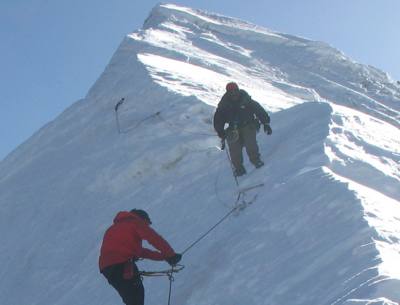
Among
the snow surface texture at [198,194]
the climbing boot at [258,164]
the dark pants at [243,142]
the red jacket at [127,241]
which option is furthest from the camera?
the dark pants at [243,142]

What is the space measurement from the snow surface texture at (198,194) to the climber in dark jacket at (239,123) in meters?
0.33

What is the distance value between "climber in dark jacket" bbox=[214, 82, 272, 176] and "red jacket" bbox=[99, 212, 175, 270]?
11.1 ft

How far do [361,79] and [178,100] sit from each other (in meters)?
15.9

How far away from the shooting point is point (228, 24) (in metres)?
35.1

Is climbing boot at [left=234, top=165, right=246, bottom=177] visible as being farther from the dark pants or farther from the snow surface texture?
the snow surface texture

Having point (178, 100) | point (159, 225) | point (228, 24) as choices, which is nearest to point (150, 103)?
point (178, 100)

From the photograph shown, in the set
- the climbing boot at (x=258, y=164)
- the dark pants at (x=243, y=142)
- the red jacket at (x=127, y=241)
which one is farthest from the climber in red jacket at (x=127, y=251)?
the dark pants at (x=243, y=142)

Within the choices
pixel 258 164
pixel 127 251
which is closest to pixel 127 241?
pixel 127 251

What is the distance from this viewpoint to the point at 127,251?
6.99 m

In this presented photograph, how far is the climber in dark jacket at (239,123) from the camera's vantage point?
33.7ft

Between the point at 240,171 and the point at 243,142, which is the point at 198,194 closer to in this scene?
the point at 240,171

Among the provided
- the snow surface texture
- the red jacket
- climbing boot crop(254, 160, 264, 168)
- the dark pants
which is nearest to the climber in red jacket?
the red jacket

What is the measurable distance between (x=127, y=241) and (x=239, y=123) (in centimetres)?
387

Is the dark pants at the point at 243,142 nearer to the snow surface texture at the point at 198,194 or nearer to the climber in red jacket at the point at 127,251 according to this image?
the snow surface texture at the point at 198,194
